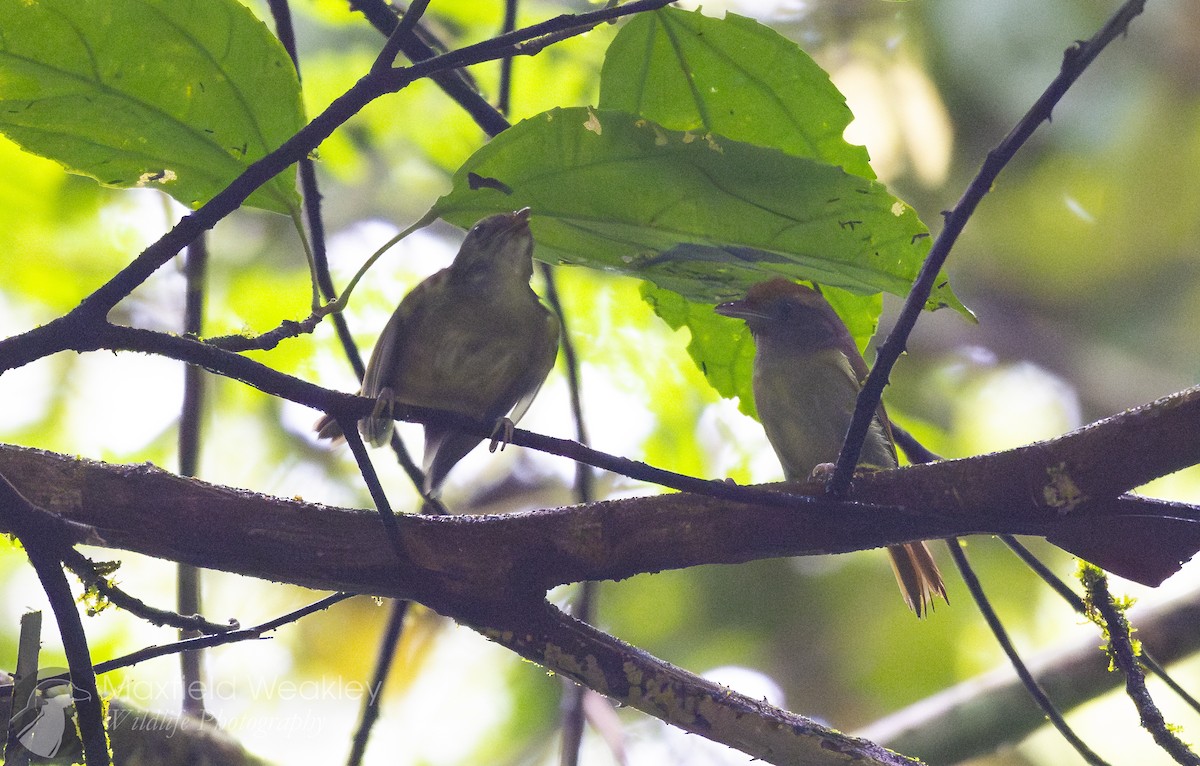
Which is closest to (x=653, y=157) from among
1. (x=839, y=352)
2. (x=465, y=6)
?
(x=839, y=352)

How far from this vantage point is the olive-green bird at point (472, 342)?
102 inches

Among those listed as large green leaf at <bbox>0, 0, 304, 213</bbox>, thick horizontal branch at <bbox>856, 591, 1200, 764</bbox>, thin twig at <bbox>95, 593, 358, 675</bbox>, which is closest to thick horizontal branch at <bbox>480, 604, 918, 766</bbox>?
thin twig at <bbox>95, 593, 358, 675</bbox>

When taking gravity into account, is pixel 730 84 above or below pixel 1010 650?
above

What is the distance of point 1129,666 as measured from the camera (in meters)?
1.54

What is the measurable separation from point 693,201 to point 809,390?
77.7 inches

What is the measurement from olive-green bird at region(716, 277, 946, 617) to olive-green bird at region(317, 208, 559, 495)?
78 cm

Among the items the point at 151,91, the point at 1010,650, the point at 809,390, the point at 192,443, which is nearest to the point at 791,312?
the point at 809,390

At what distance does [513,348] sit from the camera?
2.64m

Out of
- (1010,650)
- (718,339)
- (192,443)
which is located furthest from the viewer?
(192,443)

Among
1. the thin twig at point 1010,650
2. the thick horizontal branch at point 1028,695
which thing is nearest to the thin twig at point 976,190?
the thin twig at point 1010,650

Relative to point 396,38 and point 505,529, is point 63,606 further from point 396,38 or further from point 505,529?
point 396,38

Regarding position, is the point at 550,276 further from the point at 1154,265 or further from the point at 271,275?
the point at 1154,265

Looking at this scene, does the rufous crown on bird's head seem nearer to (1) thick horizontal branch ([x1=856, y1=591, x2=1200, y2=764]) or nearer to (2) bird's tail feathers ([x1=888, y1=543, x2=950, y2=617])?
(2) bird's tail feathers ([x1=888, y1=543, x2=950, y2=617])

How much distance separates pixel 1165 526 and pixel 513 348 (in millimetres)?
1542
